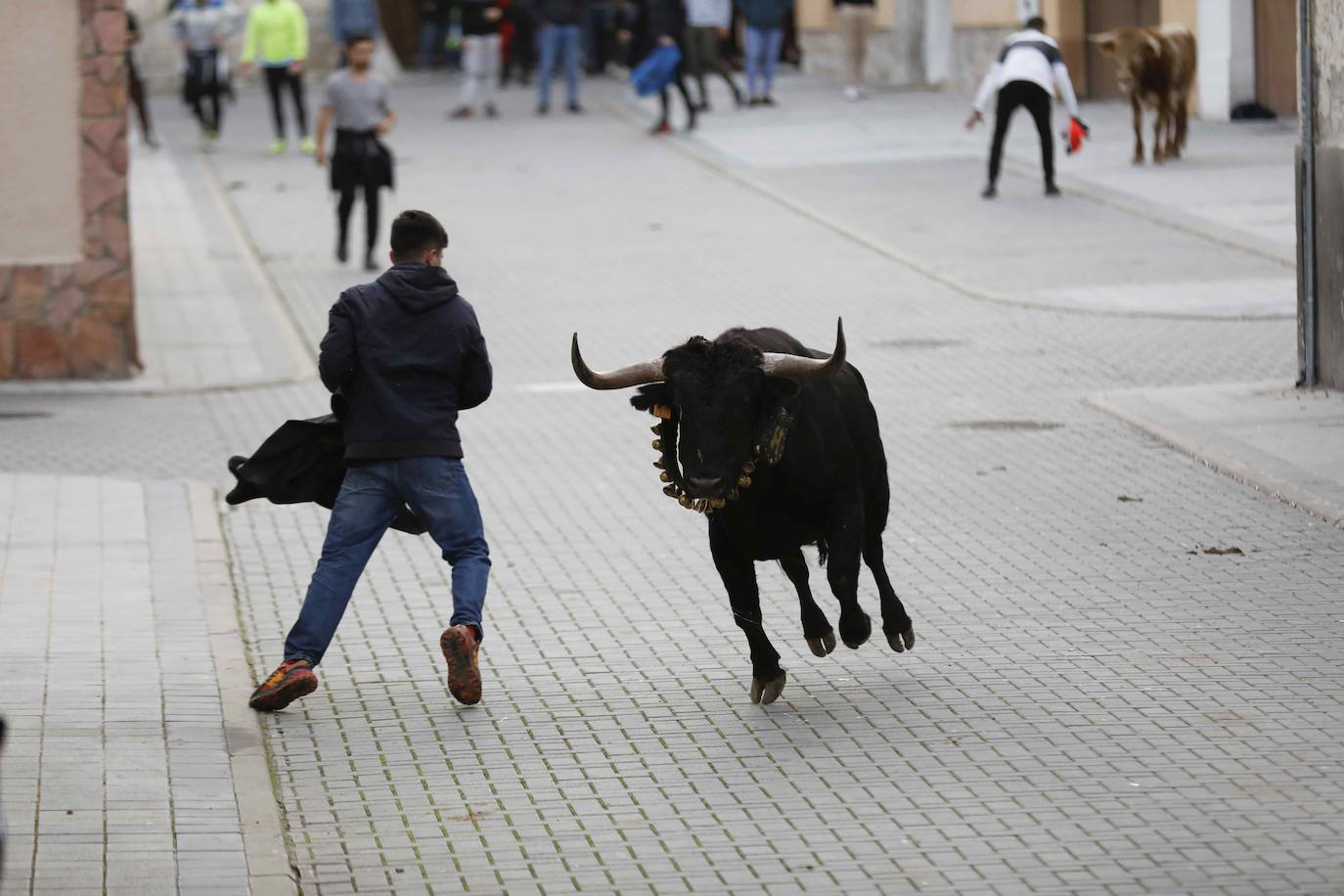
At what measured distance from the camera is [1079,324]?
17.8 metres

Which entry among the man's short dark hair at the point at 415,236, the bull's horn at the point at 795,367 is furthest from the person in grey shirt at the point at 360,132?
the bull's horn at the point at 795,367

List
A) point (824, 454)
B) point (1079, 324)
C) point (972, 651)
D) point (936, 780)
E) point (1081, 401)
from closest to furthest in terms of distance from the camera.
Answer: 1. point (936, 780)
2. point (824, 454)
3. point (972, 651)
4. point (1081, 401)
5. point (1079, 324)

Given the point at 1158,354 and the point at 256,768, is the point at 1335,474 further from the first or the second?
the point at 256,768

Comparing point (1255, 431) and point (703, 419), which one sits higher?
point (703, 419)

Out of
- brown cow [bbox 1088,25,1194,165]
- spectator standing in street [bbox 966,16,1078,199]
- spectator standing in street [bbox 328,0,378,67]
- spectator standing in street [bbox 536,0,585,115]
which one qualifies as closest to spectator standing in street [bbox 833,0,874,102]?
spectator standing in street [bbox 536,0,585,115]

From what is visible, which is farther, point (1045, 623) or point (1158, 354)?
point (1158, 354)

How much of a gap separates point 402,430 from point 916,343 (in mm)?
9496

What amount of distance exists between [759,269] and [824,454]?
41.3 ft

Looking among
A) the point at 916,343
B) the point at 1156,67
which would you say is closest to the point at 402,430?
the point at 916,343

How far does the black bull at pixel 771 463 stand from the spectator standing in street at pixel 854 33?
2519 cm

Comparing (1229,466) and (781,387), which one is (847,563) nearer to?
(781,387)

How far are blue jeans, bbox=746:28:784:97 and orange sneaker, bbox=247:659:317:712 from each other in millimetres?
24760

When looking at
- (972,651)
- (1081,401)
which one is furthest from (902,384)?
(972,651)

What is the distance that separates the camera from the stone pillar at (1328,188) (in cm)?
1420
